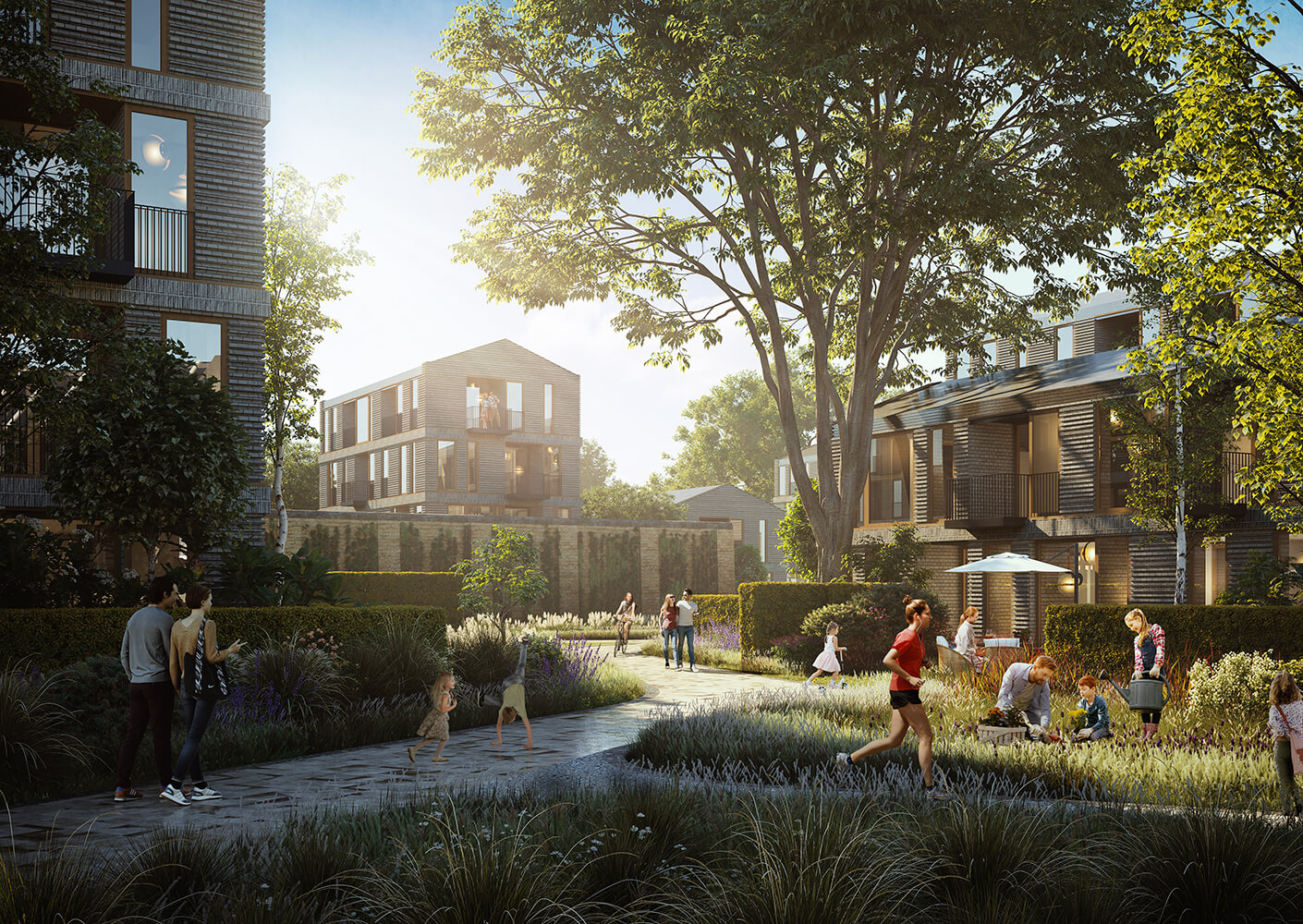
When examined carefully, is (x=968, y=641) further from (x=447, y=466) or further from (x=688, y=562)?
(x=447, y=466)

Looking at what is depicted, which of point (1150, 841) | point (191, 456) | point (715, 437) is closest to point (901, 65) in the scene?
point (191, 456)

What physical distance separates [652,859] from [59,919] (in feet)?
9.65

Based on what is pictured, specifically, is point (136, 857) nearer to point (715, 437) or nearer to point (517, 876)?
point (517, 876)

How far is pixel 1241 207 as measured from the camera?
41.5ft

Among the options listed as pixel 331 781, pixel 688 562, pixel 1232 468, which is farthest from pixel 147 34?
pixel 688 562

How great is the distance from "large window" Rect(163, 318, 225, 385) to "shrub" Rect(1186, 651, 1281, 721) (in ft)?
54.4

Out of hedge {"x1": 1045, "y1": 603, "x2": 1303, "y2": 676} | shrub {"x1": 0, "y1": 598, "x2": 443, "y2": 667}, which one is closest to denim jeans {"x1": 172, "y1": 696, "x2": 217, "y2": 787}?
shrub {"x1": 0, "y1": 598, "x2": 443, "y2": 667}

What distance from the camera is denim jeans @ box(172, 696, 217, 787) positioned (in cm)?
859

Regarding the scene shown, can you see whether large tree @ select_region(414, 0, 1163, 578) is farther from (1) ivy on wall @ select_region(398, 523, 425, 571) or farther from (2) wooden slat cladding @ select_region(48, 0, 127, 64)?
(1) ivy on wall @ select_region(398, 523, 425, 571)

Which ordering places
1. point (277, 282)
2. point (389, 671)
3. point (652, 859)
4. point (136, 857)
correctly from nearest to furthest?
point (136, 857), point (652, 859), point (389, 671), point (277, 282)

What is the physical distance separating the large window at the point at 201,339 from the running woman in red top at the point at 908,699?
1446 centimetres

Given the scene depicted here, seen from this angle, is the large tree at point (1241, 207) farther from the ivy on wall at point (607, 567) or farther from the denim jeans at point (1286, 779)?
the ivy on wall at point (607, 567)

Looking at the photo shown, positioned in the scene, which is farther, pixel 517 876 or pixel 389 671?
pixel 389 671

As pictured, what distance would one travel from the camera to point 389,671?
13805mm
